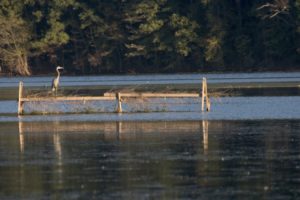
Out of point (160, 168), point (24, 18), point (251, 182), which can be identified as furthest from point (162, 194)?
point (24, 18)

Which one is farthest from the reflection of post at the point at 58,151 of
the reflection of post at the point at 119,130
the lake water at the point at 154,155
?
the reflection of post at the point at 119,130

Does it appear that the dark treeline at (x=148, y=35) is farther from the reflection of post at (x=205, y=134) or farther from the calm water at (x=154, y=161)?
the calm water at (x=154, y=161)

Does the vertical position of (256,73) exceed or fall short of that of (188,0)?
it falls short

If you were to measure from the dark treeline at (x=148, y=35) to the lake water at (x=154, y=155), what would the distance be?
1619 inches

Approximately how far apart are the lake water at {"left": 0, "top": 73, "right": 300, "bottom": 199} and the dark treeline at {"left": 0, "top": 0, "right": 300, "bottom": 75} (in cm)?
4113

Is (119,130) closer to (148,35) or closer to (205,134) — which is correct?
(205,134)

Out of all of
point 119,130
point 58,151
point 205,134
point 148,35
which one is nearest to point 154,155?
point 58,151

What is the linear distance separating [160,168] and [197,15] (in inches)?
2430

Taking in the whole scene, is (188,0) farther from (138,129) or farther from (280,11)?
(138,129)

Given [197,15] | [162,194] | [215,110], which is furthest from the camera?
[197,15]

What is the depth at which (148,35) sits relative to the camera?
276 feet

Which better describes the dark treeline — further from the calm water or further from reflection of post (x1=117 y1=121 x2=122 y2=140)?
the calm water

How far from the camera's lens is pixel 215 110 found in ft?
128

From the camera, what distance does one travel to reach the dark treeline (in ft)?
260
